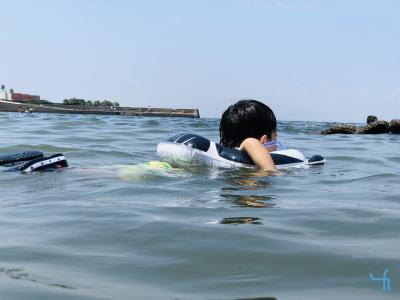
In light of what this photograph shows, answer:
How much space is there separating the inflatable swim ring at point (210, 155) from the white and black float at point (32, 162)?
4.38 feet

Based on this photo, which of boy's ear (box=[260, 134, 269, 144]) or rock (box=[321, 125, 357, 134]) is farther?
rock (box=[321, 125, 357, 134])

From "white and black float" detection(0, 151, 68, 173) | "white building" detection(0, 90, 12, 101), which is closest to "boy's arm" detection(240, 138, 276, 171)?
"white and black float" detection(0, 151, 68, 173)

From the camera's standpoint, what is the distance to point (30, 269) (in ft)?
7.92

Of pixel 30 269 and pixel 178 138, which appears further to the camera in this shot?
pixel 178 138

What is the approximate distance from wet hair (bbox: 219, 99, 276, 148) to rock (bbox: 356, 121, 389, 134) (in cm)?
1763

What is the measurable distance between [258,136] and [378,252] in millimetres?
3855

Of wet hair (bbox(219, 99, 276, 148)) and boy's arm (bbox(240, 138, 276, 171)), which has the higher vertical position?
wet hair (bbox(219, 99, 276, 148))

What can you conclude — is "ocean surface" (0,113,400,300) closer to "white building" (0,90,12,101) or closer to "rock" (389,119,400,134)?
"rock" (389,119,400,134)

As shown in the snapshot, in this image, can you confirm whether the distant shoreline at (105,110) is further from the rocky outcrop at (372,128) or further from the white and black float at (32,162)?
the white and black float at (32,162)

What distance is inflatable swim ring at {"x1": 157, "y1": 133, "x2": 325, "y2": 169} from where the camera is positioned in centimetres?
621

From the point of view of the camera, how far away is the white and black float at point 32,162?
5.79m

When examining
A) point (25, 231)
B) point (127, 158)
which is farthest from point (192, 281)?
point (127, 158)

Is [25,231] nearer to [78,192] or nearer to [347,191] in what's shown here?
[78,192]

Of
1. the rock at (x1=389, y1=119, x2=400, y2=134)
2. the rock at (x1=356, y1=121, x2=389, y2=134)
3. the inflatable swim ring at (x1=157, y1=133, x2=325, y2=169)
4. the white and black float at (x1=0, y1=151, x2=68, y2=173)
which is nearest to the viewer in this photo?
the white and black float at (x1=0, y1=151, x2=68, y2=173)
